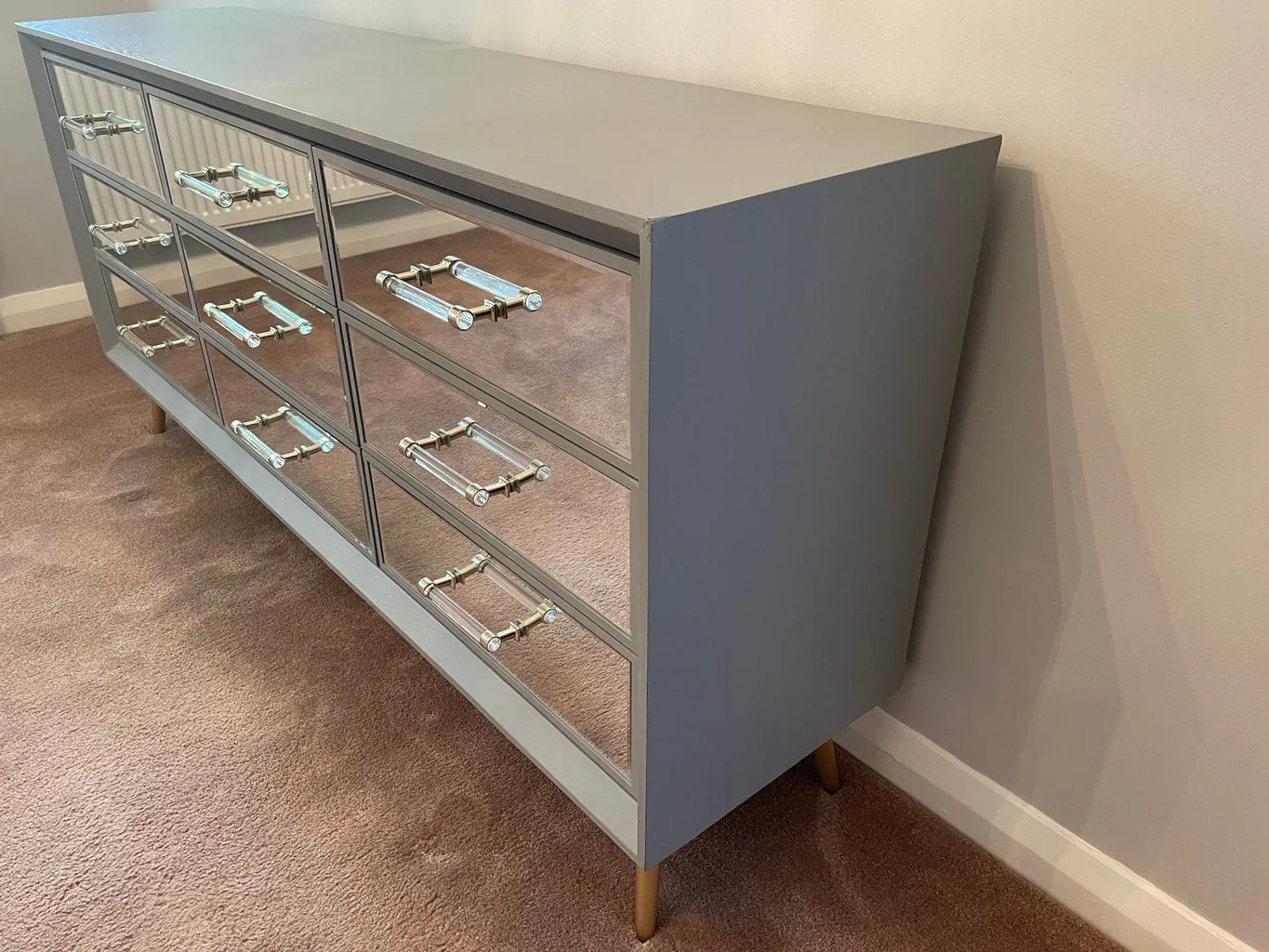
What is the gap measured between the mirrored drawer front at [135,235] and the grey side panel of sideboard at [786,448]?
1.13 meters

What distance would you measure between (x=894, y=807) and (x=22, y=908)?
1.05 meters

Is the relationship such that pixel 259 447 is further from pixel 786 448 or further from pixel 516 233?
pixel 786 448

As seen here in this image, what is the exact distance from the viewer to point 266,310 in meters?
1.34

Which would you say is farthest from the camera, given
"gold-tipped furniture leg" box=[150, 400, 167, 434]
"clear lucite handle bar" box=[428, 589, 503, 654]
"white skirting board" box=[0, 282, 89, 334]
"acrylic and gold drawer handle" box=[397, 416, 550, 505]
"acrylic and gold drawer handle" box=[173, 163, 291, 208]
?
"white skirting board" box=[0, 282, 89, 334]

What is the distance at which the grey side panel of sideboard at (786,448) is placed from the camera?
0.75 m

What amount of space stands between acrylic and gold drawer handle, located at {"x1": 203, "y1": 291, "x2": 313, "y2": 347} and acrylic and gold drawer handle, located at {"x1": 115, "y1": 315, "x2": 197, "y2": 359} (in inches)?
7.7

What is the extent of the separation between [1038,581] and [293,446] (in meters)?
1.01

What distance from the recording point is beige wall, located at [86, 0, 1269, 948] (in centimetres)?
80

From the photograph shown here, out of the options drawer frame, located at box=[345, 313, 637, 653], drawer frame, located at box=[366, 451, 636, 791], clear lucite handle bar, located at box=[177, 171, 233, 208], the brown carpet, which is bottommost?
the brown carpet

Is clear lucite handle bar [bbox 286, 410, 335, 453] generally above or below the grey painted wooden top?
below

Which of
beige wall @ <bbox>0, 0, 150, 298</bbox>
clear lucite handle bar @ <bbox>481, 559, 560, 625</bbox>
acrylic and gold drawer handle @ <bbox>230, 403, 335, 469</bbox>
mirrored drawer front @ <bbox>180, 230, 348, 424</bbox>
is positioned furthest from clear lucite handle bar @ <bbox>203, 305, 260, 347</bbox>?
beige wall @ <bbox>0, 0, 150, 298</bbox>

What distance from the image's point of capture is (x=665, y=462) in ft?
2.53

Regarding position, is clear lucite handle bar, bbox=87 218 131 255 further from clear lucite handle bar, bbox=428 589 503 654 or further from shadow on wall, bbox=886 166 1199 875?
shadow on wall, bbox=886 166 1199 875

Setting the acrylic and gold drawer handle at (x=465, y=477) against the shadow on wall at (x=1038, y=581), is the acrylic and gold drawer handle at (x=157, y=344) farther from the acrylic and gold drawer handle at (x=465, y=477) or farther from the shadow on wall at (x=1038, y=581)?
the shadow on wall at (x=1038, y=581)
